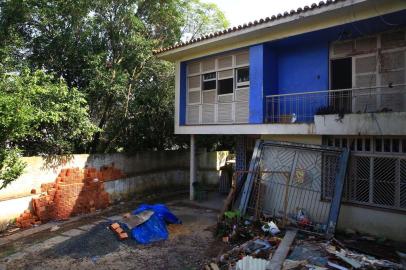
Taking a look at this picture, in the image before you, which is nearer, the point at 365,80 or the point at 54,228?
the point at 365,80

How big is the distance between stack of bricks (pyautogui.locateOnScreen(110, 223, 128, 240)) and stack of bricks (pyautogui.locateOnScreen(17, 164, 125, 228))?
9.23 feet

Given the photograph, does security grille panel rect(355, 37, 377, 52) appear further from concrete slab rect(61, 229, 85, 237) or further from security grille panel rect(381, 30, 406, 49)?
concrete slab rect(61, 229, 85, 237)

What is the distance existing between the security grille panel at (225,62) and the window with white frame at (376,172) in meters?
4.74

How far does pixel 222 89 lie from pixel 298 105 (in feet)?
9.83

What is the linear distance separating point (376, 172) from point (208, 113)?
20.0ft

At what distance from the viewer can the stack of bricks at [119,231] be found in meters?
9.26

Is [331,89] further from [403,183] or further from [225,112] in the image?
[225,112]

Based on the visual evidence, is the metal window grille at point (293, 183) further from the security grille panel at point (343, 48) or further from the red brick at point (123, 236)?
the red brick at point (123, 236)

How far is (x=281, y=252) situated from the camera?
23.3ft

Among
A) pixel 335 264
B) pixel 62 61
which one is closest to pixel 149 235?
pixel 335 264

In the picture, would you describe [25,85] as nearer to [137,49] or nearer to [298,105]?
[137,49]

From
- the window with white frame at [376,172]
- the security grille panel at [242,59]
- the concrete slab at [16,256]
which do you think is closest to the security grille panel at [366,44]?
the window with white frame at [376,172]

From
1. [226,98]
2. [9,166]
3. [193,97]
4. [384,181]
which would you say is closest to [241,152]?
[226,98]

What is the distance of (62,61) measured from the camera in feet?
43.4
